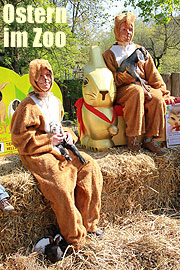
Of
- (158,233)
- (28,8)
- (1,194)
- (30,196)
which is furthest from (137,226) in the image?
(28,8)

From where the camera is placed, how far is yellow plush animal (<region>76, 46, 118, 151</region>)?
2.83 m

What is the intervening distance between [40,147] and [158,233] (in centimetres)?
123

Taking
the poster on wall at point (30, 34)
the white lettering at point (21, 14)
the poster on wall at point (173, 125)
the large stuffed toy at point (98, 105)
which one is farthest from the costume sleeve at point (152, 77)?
the white lettering at point (21, 14)

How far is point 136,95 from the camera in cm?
272

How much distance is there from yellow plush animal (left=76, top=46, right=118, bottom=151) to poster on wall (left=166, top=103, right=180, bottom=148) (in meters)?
0.58

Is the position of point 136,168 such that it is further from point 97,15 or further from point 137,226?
point 97,15

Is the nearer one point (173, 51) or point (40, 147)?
point (40, 147)

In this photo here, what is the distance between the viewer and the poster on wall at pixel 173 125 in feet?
9.80

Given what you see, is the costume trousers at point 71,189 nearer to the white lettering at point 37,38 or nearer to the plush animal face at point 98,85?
the plush animal face at point 98,85

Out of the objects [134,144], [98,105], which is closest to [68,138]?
[98,105]

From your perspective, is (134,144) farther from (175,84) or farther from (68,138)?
(175,84)

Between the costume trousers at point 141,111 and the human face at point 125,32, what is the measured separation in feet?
1.62

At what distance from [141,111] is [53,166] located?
1.10 m

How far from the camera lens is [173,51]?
13930 mm
